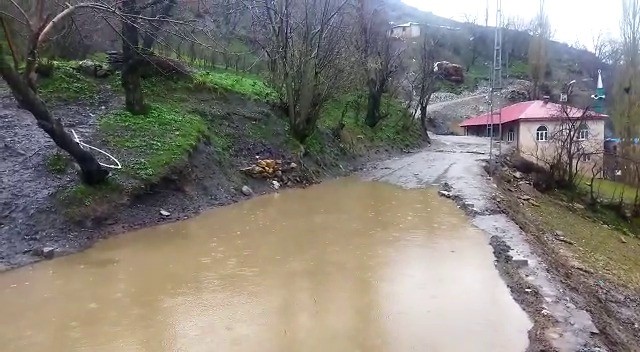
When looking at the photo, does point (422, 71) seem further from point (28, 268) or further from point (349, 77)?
point (28, 268)

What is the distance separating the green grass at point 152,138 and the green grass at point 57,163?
1038 mm

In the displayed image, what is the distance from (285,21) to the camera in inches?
626

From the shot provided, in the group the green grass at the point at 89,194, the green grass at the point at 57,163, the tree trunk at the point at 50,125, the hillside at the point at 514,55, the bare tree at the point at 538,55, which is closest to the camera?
the tree trunk at the point at 50,125

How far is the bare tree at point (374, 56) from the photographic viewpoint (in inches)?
944

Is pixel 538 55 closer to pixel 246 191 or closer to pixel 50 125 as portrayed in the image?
pixel 246 191

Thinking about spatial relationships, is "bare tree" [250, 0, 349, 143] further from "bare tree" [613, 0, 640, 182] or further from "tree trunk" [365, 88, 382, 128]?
"bare tree" [613, 0, 640, 182]

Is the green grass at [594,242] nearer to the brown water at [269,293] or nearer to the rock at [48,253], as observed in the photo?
the brown water at [269,293]

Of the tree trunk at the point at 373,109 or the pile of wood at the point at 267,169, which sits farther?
the tree trunk at the point at 373,109

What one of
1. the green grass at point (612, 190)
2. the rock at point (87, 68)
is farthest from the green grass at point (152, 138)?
the green grass at point (612, 190)

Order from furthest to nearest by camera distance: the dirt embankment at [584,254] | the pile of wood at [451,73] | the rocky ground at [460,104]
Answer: the pile of wood at [451,73]
the rocky ground at [460,104]
the dirt embankment at [584,254]

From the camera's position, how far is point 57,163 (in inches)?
385

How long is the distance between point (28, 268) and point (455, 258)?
592cm

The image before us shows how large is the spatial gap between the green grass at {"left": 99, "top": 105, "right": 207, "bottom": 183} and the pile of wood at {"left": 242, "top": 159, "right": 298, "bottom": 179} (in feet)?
5.01

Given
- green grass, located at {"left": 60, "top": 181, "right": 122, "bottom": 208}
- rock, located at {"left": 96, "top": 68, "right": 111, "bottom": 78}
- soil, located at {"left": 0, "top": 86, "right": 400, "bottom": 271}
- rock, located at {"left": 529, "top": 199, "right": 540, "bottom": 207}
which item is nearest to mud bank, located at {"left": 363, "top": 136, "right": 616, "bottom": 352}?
rock, located at {"left": 529, "top": 199, "right": 540, "bottom": 207}
